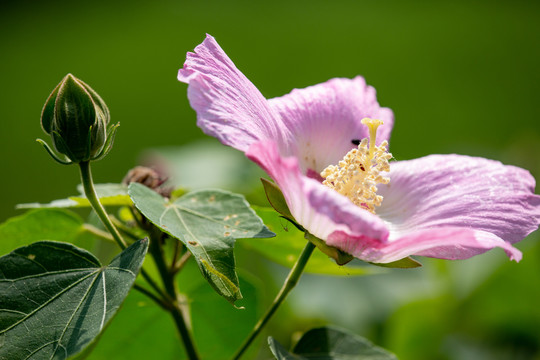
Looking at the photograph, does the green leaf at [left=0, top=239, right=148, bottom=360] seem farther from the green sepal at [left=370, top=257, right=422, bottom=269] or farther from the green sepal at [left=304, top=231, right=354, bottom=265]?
the green sepal at [left=370, top=257, right=422, bottom=269]

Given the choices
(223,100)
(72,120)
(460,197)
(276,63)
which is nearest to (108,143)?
(72,120)

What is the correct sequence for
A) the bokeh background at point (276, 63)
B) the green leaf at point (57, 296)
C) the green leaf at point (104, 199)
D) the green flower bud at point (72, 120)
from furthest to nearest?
the bokeh background at point (276, 63) → the green leaf at point (104, 199) → the green flower bud at point (72, 120) → the green leaf at point (57, 296)

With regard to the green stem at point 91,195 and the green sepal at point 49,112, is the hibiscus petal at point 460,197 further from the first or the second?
the green sepal at point 49,112

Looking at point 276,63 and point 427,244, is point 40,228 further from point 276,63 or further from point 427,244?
point 276,63

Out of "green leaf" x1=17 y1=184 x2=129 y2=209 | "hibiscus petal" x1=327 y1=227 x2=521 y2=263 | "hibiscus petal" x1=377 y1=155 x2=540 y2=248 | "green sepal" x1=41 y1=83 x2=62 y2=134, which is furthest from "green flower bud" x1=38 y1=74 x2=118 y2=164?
"hibiscus petal" x1=377 y1=155 x2=540 y2=248

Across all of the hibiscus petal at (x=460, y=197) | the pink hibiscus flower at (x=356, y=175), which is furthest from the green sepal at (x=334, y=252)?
the hibiscus petal at (x=460, y=197)

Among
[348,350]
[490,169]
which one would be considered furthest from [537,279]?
[348,350]
